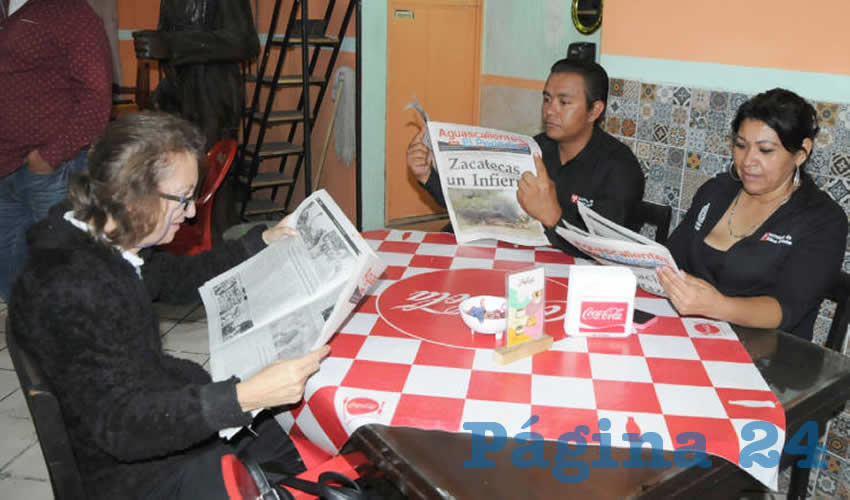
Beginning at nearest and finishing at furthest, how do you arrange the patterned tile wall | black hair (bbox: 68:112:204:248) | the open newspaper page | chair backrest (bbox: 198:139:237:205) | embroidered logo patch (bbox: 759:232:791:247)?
black hair (bbox: 68:112:204:248)
embroidered logo patch (bbox: 759:232:791:247)
the patterned tile wall
the open newspaper page
chair backrest (bbox: 198:139:237:205)

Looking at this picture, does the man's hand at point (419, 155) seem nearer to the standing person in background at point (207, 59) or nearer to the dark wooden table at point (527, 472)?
the dark wooden table at point (527, 472)

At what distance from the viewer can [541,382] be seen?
4.48 feet

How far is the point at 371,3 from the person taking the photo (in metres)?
4.34

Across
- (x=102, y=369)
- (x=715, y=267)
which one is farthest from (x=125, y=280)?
(x=715, y=267)

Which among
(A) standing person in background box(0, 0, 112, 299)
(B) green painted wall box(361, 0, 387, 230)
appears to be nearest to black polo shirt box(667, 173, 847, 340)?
(A) standing person in background box(0, 0, 112, 299)

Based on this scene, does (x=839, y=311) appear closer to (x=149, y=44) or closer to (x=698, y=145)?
(x=698, y=145)

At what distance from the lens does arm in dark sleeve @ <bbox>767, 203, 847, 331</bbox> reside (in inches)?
68.1

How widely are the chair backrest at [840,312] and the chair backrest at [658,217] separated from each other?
2.06ft

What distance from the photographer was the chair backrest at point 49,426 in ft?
3.64

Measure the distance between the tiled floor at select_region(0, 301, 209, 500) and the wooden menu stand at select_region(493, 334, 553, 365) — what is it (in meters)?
1.69

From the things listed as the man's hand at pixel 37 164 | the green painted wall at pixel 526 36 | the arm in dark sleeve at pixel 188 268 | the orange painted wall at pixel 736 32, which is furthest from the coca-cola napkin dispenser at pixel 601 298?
the man's hand at pixel 37 164

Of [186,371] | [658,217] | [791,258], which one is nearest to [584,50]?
[658,217]

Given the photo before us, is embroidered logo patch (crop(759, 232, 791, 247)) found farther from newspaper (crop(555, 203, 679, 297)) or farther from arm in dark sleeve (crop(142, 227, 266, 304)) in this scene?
arm in dark sleeve (crop(142, 227, 266, 304))

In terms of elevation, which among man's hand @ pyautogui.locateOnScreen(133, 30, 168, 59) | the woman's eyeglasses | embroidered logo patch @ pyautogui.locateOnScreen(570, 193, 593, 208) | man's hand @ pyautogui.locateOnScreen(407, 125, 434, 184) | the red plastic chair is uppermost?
man's hand @ pyautogui.locateOnScreen(133, 30, 168, 59)
